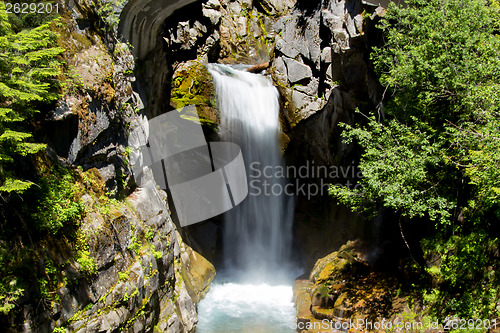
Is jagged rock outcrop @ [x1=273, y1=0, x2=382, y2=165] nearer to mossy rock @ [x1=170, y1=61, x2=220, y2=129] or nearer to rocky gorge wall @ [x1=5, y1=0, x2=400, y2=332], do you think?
rocky gorge wall @ [x1=5, y1=0, x2=400, y2=332]

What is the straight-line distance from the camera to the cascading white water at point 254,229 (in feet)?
42.0

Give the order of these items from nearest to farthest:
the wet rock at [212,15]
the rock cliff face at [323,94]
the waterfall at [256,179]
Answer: the rock cliff face at [323,94], the waterfall at [256,179], the wet rock at [212,15]

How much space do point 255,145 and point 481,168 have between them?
953 centimetres

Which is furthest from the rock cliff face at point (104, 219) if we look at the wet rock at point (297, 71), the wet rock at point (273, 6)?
the wet rock at point (273, 6)

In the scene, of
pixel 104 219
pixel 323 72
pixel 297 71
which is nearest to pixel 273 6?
pixel 297 71

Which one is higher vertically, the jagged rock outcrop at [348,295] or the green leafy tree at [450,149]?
the green leafy tree at [450,149]

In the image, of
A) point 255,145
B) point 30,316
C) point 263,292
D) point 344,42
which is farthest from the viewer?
point 255,145

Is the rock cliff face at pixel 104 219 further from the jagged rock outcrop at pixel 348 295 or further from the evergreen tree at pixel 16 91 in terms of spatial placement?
the jagged rock outcrop at pixel 348 295

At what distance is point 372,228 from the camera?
13.4m

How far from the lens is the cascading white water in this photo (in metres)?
12.8

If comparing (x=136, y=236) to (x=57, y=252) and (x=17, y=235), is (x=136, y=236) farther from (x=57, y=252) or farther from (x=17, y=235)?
(x=17, y=235)

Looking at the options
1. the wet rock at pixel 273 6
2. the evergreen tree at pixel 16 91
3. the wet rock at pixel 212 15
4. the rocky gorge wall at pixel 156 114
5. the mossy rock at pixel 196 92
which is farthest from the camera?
the wet rock at pixel 273 6

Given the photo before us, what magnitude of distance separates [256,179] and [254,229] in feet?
8.20

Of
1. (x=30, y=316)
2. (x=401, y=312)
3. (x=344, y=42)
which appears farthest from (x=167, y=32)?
(x=401, y=312)
